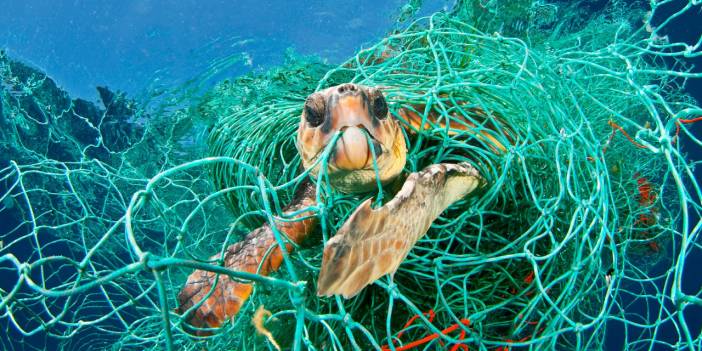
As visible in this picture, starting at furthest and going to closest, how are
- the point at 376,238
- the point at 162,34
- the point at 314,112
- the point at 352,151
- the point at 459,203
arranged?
the point at 162,34, the point at 459,203, the point at 314,112, the point at 352,151, the point at 376,238

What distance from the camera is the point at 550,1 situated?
3742 millimetres

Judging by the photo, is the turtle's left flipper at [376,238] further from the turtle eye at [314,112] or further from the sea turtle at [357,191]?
the turtle eye at [314,112]

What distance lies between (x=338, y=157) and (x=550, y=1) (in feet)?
11.3

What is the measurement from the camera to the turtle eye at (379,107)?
4.23 ft

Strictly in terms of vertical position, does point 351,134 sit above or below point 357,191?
above

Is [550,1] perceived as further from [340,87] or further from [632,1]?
[340,87]

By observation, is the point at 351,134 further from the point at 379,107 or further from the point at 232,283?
the point at 232,283

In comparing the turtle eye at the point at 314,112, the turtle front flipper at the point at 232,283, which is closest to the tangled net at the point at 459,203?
the turtle front flipper at the point at 232,283

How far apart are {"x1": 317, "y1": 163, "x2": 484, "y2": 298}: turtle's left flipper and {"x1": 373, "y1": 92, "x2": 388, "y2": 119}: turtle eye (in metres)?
0.28

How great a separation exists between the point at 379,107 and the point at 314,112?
196 mm

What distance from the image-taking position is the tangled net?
100cm

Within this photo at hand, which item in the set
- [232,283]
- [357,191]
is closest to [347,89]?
[357,191]

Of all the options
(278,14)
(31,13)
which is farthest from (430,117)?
(31,13)

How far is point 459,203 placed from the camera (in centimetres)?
150
